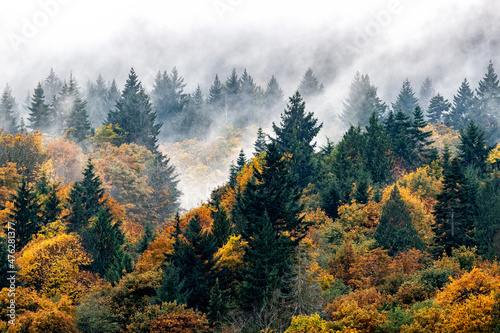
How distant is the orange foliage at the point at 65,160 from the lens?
8794 centimetres

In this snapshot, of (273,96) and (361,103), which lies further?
(273,96)

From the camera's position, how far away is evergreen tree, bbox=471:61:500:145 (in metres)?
123

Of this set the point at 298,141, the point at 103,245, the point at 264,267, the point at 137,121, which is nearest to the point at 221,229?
the point at 264,267

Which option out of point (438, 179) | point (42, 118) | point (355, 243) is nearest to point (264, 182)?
point (355, 243)

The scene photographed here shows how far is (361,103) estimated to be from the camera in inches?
5443

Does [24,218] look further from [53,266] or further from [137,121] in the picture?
[137,121]

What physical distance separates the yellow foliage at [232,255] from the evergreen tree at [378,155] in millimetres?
32204

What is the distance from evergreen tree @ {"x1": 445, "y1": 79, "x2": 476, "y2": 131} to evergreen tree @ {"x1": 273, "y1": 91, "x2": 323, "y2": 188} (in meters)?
55.9

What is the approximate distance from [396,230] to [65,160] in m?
57.7

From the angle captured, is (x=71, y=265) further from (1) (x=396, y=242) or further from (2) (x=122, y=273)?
(1) (x=396, y=242)

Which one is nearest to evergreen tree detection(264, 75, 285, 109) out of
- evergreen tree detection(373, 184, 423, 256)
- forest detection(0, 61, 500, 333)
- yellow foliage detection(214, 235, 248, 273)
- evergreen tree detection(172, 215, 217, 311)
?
forest detection(0, 61, 500, 333)

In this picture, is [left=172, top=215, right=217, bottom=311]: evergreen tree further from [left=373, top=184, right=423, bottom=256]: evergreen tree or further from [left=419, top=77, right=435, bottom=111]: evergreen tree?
[left=419, top=77, right=435, bottom=111]: evergreen tree

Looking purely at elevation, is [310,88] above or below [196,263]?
above

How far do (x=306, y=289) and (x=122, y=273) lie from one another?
58.4 feet
